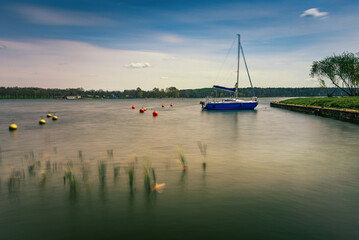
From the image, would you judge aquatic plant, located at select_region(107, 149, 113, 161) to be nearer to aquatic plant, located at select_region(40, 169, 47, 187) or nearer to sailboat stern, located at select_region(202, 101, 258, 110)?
aquatic plant, located at select_region(40, 169, 47, 187)

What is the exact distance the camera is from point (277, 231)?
753 centimetres

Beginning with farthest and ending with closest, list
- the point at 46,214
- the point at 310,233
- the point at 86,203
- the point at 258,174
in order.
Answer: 1. the point at 258,174
2. the point at 86,203
3. the point at 46,214
4. the point at 310,233

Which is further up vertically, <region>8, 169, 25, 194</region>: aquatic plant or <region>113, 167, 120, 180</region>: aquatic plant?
<region>113, 167, 120, 180</region>: aquatic plant

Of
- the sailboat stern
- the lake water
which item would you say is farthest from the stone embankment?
the lake water

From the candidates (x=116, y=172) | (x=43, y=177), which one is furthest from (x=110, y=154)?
(x=43, y=177)

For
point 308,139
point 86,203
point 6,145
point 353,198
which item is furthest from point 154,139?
point 353,198

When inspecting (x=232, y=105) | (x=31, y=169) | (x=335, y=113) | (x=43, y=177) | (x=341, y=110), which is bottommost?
(x=31, y=169)

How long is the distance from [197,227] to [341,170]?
10.2 m

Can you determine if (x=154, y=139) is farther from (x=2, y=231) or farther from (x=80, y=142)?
(x=2, y=231)

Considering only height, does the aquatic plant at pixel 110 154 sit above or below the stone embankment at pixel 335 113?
below

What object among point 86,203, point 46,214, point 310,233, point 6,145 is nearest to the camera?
point 310,233

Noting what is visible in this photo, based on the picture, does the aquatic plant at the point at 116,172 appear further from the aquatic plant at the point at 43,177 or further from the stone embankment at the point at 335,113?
the stone embankment at the point at 335,113

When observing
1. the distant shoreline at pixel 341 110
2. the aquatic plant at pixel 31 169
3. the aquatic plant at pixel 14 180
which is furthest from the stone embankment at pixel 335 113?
the aquatic plant at pixel 14 180

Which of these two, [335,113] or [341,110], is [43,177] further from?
[335,113]
